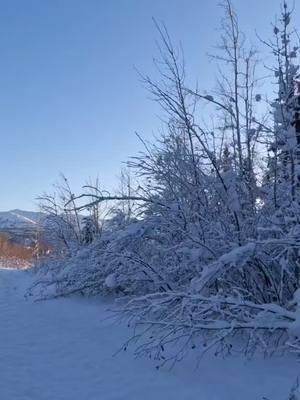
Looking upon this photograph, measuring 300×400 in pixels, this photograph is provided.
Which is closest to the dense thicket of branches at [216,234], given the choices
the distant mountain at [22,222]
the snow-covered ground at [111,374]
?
the snow-covered ground at [111,374]

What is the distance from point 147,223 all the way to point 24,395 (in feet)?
12.9

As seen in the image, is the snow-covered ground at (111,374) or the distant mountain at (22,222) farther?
the distant mountain at (22,222)

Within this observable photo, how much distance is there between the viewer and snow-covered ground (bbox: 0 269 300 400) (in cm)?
543

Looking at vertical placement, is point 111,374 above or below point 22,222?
below

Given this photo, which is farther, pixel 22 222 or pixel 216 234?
pixel 22 222

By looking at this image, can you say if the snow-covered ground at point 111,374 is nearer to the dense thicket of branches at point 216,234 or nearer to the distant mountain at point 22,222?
the dense thicket of branches at point 216,234

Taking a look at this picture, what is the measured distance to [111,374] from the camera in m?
6.29

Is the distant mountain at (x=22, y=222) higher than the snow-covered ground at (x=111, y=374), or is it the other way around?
the distant mountain at (x=22, y=222)

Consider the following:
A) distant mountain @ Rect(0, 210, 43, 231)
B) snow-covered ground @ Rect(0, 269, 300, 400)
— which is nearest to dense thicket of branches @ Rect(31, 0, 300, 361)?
snow-covered ground @ Rect(0, 269, 300, 400)

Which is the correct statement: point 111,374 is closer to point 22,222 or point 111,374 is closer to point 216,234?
point 216,234

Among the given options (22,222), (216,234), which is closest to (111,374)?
(216,234)

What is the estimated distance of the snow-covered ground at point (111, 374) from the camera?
543 cm

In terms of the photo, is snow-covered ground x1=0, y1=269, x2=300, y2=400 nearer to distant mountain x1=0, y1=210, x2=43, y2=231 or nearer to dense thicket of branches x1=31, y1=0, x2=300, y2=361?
dense thicket of branches x1=31, y1=0, x2=300, y2=361

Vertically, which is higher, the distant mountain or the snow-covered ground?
the distant mountain
